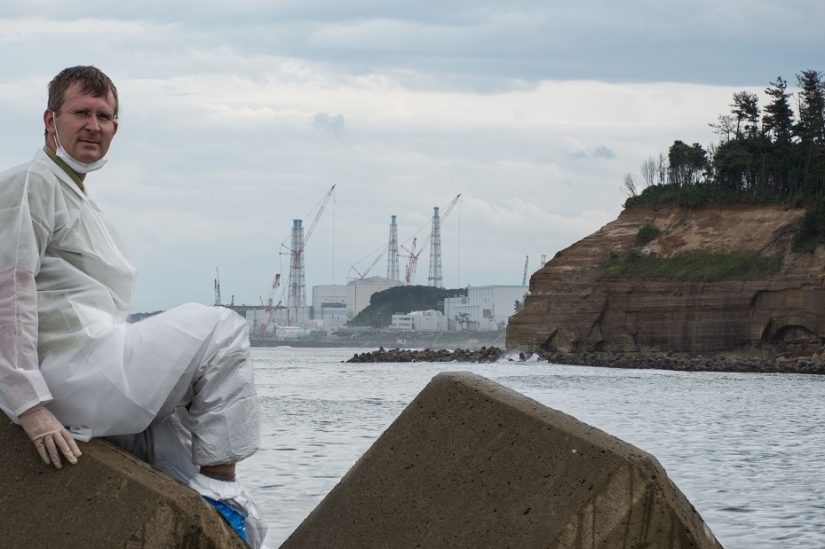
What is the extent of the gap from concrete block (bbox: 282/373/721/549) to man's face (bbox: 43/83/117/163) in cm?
129

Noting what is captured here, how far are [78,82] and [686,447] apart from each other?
12523 mm

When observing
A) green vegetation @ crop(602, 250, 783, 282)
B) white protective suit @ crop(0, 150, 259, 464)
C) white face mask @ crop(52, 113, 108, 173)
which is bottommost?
white protective suit @ crop(0, 150, 259, 464)

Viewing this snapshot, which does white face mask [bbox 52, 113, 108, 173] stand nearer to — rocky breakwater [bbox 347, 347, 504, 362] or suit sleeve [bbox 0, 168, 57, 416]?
suit sleeve [bbox 0, 168, 57, 416]

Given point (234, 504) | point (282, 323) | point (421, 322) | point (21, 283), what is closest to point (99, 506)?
point (234, 504)

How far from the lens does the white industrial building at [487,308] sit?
162500 millimetres

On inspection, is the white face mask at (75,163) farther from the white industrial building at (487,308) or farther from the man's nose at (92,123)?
the white industrial building at (487,308)

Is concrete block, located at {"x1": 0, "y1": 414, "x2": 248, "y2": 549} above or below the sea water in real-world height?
above

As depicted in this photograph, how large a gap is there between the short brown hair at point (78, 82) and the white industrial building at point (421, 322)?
16087 cm

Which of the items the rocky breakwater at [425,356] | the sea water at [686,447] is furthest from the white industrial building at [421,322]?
the sea water at [686,447]

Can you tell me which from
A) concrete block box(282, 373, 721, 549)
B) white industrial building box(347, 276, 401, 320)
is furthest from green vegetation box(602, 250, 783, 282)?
white industrial building box(347, 276, 401, 320)

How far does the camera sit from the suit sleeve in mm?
3131

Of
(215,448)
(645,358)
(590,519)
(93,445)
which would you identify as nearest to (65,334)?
(93,445)

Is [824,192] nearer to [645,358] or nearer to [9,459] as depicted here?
[645,358]

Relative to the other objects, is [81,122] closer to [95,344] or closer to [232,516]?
[95,344]
